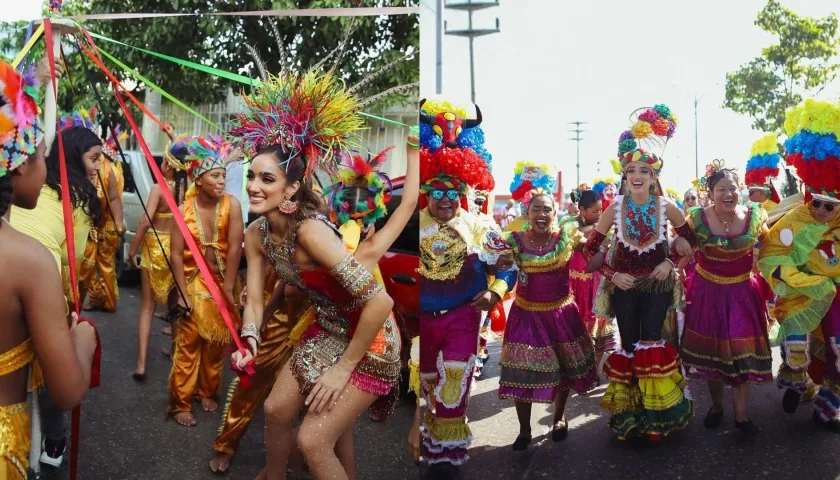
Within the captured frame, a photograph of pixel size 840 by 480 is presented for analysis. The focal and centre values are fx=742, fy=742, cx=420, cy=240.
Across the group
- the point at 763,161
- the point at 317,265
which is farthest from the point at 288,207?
the point at 763,161

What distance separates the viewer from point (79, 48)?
7.86 feet

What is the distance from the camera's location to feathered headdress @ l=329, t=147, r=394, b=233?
2451 millimetres

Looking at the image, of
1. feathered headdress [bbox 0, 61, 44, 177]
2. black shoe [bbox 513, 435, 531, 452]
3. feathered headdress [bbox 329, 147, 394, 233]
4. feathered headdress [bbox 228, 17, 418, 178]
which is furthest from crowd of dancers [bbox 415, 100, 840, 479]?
feathered headdress [bbox 0, 61, 44, 177]

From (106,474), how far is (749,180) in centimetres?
304

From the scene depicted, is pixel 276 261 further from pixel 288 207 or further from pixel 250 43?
pixel 250 43

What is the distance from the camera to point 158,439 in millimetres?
2928

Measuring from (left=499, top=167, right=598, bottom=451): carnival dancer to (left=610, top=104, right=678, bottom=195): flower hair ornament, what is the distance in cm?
36

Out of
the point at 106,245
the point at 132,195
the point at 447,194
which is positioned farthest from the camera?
the point at 132,195

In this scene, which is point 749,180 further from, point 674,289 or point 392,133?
point 392,133

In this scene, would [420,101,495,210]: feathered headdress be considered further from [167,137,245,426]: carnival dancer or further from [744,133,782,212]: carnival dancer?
[744,133,782,212]: carnival dancer

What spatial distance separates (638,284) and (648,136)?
73cm

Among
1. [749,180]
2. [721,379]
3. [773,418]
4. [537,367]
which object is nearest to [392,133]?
[537,367]

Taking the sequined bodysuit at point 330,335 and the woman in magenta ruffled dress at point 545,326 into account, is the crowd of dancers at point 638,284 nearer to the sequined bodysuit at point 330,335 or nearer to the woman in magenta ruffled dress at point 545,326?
the woman in magenta ruffled dress at point 545,326

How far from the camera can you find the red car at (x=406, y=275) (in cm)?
280
